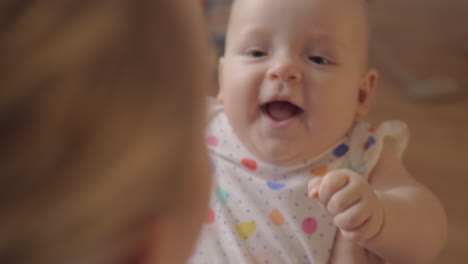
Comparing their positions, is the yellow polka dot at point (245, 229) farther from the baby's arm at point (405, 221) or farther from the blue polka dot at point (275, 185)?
the baby's arm at point (405, 221)

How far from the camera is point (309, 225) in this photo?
71 cm

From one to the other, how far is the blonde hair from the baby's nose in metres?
0.37

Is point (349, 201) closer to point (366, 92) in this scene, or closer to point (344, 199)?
point (344, 199)

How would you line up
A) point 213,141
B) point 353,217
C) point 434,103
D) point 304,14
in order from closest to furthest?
point 353,217 < point 304,14 < point 213,141 < point 434,103

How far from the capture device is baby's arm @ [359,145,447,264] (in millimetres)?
637

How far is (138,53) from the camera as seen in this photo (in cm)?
30

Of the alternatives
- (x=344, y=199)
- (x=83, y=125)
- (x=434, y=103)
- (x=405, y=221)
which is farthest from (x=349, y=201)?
(x=434, y=103)

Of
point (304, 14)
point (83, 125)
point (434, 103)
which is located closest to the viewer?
point (83, 125)

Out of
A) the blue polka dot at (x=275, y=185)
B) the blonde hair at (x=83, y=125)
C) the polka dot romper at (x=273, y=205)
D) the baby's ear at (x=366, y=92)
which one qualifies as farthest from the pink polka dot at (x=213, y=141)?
the blonde hair at (x=83, y=125)

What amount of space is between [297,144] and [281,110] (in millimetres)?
54

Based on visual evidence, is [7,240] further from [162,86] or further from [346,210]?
[346,210]

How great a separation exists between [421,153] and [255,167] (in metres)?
0.72

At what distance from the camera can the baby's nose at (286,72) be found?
0.67 metres

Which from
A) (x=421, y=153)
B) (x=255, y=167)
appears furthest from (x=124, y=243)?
(x=421, y=153)
